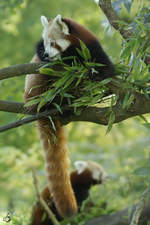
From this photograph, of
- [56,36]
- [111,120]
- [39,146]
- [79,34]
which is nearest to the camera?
[111,120]

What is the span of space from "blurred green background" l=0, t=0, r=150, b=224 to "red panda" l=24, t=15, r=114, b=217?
297 mm

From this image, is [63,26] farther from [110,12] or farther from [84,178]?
[84,178]

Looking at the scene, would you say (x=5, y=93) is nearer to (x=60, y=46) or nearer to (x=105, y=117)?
(x=60, y=46)

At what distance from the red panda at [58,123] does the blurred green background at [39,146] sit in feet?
0.97

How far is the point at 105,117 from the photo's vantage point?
7.80 ft

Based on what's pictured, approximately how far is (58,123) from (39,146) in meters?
2.04

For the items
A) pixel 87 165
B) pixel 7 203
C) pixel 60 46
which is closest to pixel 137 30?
pixel 60 46

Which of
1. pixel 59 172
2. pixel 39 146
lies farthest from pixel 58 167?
pixel 39 146

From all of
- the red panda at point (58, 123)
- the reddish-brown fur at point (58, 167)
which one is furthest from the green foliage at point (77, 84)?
the reddish-brown fur at point (58, 167)

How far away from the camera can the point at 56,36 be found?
3.14 m

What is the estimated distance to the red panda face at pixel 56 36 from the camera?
9.91 ft

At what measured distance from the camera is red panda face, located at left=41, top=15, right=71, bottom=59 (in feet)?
9.91

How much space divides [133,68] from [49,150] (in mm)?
1202

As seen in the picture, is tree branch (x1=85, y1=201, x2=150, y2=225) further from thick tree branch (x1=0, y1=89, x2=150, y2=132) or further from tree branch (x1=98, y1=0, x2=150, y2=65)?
tree branch (x1=98, y1=0, x2=150, y2=65)
